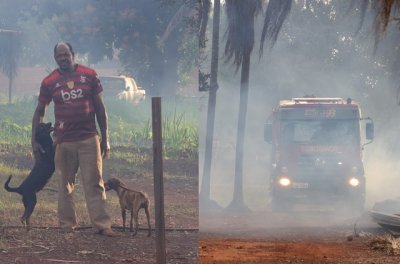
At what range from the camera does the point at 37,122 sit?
269 inches

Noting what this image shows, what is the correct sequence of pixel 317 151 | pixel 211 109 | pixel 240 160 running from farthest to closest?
1. pixel 240 160
2. pixel 317 151
3. pixel 211 109

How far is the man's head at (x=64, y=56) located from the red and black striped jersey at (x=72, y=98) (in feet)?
0.15

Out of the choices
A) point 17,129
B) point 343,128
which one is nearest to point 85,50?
point 17,129

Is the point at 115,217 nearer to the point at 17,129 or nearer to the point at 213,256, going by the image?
the point at 17,129

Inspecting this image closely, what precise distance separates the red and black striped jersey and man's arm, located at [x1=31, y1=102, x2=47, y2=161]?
0.15 ft

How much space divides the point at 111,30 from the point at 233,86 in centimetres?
3749

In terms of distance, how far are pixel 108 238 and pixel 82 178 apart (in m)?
0.49

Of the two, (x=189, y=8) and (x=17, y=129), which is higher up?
(x=189, y=8)

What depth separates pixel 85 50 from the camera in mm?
6859

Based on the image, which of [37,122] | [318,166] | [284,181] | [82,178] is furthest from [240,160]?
[37,122]

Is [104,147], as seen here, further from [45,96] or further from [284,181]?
[284,181]

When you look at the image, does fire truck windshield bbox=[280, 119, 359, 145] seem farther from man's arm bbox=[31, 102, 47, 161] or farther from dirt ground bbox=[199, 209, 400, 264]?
man's arm bbox=[31, 102, 47, 161]

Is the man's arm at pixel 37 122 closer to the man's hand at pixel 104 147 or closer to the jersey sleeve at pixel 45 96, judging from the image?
the jersey sleeve at pixel 45 96

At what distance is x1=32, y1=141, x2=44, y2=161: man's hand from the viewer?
6.89m
